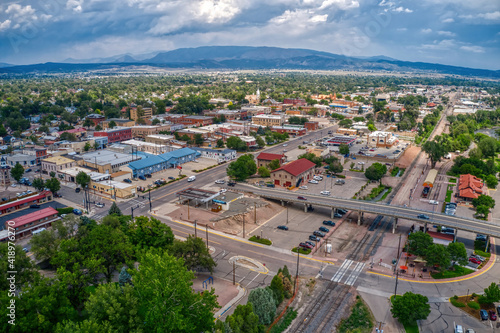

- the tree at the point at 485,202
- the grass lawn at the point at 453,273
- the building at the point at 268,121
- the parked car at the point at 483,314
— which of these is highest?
the building at the point at 268,121

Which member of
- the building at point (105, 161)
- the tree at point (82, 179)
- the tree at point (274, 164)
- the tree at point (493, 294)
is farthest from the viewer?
the tree at point (274, 164)

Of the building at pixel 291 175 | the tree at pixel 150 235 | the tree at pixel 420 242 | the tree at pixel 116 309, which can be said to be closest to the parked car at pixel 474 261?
the tree at pixel 420 242

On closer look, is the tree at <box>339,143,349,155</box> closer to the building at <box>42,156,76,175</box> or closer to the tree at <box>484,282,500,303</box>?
the tree at <box>484,282,500,303</box>

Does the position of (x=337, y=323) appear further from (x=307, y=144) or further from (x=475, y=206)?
(x=307, y=144)

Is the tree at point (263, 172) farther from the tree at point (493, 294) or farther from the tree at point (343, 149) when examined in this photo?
the tree at point (493, 294)

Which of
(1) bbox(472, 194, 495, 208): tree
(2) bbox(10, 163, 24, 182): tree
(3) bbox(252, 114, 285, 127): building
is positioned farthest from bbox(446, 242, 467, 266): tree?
(3) bbox(252, 114, 285, 127): building

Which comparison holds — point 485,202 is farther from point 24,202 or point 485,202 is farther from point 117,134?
point 117,134
